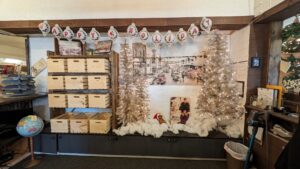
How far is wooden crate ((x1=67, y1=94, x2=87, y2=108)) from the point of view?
2.76m

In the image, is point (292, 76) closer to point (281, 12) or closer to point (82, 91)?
point (281, 12)

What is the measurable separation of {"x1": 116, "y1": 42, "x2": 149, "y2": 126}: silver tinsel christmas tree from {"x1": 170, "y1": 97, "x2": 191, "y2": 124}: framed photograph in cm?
64

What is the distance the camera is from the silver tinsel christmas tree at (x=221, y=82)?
2.58 metres

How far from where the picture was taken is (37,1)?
2646mm

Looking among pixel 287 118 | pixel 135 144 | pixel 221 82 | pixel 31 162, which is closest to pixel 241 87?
pixel 221 82

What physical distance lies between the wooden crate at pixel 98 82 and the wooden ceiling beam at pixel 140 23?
2.63ft

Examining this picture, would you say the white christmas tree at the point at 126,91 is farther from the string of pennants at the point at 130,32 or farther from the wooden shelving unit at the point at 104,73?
the string of pennants at the point at 130,32

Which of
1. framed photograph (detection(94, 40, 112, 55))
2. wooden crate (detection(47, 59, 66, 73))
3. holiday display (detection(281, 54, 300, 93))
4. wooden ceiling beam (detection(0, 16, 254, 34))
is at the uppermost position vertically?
wooden ceiling beam (detection(0, 16, 254, 34))

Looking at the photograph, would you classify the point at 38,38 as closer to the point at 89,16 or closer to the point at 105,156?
the point at 89,16

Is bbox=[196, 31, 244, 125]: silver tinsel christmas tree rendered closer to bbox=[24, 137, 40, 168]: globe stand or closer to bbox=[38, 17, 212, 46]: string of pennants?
bbox=[38, 17, 212, 46]: string of pennants

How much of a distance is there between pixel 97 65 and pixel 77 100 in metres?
0.68

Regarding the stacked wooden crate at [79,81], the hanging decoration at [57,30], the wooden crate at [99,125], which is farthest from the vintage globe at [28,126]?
the hanging decoration at [57,30]

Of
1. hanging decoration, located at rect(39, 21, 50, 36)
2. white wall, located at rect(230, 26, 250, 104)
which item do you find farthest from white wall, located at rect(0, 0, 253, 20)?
white wall, located at rect(230, 26, 250, 104)

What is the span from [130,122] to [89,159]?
0.86 meters
